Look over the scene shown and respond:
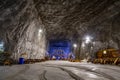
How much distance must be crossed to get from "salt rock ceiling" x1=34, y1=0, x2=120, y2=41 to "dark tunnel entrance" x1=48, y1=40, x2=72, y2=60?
375 inches

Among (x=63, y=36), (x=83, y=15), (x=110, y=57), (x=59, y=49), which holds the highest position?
(x=83, y=15)

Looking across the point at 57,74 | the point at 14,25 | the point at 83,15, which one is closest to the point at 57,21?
the point at 83,15

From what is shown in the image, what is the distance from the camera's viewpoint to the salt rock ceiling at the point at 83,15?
2133cm

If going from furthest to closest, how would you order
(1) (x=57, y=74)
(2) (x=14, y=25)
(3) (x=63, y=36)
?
(3) (x=63, y=36)
(2) (x=14, y=25)
(1) (x=57, y=74)

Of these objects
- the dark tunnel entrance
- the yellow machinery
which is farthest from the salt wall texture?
the dark tunnel entrance

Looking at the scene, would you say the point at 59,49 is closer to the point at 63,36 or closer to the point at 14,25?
the point at 63,36

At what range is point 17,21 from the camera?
1553 centimetres

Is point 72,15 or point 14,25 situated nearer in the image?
point 14,25

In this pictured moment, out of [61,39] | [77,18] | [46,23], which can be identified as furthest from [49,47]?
[77,18]

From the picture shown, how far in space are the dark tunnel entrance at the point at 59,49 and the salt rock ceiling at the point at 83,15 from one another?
9.52 metres

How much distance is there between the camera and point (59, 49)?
4278 cm

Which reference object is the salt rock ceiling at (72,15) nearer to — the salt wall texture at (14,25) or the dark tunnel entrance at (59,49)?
the salt wall texture at (14,25)

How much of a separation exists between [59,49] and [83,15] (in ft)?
63.4

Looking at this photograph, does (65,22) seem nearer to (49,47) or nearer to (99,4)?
(99,4)
